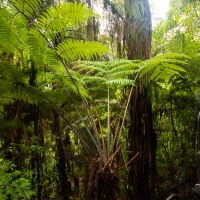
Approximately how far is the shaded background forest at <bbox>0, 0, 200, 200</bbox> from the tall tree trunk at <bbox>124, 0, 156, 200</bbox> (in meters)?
0.01

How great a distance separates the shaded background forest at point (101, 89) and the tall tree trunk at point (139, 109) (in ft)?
0.04

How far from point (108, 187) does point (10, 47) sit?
4.70 feet

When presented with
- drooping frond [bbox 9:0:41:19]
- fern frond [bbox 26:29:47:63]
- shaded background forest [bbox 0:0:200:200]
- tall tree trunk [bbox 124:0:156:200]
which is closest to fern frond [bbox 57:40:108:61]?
shaded background forest [bbox 0:0:200:200]

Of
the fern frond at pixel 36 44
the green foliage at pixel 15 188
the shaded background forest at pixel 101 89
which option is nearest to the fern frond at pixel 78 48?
the shaded background forest at pixel 101 89

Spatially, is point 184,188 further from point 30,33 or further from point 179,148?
point 30,33

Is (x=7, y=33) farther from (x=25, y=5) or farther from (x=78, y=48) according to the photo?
(x=78, y=48)

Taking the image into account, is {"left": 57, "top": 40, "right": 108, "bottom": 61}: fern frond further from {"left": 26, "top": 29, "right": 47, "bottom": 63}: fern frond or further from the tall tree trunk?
the tall tree trunk

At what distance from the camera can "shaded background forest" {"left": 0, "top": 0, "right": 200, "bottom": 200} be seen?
1.88m

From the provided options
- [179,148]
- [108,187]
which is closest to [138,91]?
[108,187]

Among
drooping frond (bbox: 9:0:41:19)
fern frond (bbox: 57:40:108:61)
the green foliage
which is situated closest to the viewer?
drooping frond (bbox: 9:0:41:19)

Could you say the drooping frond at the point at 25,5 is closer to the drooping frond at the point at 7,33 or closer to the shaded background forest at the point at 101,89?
the shaded background forest at the point at 101,89

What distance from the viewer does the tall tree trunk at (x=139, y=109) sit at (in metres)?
2.57

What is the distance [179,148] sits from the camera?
377 centimetres

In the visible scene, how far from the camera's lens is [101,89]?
8.69ft
